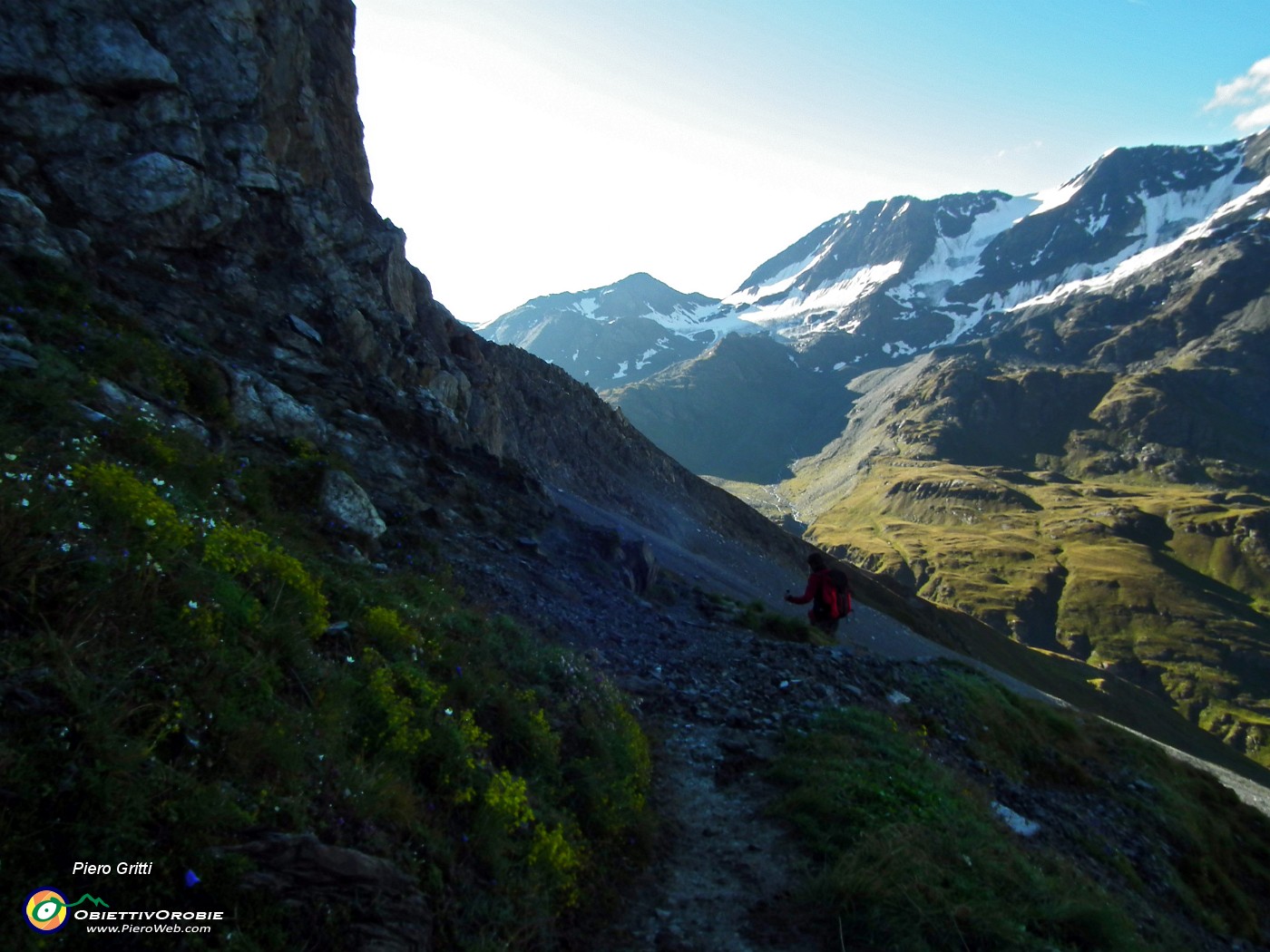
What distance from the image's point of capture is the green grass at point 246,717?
4.62 meters

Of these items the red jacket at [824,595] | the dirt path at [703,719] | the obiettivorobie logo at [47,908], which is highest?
the obiettivorobie logo at [47,908]

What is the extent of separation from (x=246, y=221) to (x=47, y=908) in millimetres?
26883

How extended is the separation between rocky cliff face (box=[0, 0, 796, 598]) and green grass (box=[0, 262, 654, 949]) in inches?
210

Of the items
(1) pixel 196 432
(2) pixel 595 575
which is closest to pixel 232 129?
(1) pixel 196 432

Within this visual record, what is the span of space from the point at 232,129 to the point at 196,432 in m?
19.8

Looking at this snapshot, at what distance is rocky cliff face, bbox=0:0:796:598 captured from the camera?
737 inches

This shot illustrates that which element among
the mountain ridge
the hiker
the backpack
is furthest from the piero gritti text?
the backpack

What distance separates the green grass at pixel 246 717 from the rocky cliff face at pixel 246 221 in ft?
17.5

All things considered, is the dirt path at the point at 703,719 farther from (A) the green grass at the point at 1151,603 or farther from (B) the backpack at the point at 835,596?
(A) the green grass at the point at 1151,603

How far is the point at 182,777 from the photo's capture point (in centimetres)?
492

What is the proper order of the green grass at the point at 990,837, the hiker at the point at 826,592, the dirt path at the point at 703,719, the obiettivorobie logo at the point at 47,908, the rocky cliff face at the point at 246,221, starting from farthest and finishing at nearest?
the hiker at the point at 826,592 → the rocky cliff face at the point at 246,221 → the dirt path at the point at 703,719 → the green grass at the point at 990,837 → the obiettivorobie logo at the point at 47,908

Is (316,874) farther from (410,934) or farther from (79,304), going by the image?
(79,304)

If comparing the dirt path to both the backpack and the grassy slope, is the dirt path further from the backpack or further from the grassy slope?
the backpack

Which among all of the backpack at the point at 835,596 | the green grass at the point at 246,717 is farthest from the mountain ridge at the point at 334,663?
the backpack at the point at 835,596
